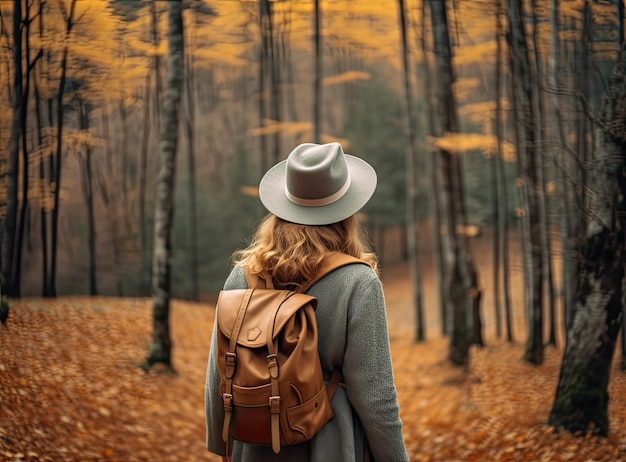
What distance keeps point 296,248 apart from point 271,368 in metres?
0.45

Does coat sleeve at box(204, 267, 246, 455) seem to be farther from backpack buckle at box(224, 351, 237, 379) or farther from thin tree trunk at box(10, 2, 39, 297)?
thin tree trunk at box(10, 2, 39, 297)

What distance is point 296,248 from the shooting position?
2244 mm

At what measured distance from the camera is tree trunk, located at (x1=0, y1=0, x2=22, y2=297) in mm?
5875

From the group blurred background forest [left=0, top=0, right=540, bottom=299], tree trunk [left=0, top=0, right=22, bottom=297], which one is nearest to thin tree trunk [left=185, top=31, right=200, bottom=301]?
blurred background forest [left=0, top=0, right=540, bottom=299]

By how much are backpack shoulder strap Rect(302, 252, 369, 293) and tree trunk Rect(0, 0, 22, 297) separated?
4.67 meters

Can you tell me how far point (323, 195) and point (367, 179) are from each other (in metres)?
0.26

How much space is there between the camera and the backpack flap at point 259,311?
209cm

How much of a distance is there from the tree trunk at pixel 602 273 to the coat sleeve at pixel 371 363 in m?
3.45

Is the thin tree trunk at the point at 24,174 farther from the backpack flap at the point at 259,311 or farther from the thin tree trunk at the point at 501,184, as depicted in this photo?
the thin tree trunk at the point at 501,184

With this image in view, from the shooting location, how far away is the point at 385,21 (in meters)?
10.3

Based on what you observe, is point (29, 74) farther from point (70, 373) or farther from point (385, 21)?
point (385, 21)

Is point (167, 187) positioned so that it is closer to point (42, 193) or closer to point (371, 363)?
point (42, 193)

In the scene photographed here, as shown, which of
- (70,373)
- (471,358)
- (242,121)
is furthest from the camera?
(242,121)

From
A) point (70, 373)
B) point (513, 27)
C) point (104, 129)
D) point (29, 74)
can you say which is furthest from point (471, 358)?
point (29, 74)
